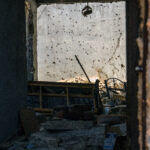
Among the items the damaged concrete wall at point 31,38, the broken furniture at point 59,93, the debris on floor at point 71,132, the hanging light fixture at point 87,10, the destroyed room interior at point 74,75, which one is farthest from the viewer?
the hanging light fixture at point 87,10

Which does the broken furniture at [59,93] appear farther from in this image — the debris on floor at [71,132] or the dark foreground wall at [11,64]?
the dark foreground wall at [11,64]

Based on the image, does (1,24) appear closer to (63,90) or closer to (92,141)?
(92,141)

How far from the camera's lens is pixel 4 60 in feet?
12.6

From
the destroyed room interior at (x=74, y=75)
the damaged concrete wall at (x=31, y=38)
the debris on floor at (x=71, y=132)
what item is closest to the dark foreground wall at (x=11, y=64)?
the destroyed room interior at (x=74, y=75)

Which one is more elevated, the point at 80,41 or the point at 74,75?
the point at 80,41

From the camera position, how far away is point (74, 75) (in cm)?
1157

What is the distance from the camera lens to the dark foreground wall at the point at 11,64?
379 centimetres

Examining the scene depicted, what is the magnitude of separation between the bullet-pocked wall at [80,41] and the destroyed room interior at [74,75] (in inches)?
1.7

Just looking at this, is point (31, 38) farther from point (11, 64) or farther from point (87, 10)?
point (11, 64)

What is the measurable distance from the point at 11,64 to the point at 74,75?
7510 mm

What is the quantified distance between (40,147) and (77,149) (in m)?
0.49

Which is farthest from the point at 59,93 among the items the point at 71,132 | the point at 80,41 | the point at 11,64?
the point at 80,41

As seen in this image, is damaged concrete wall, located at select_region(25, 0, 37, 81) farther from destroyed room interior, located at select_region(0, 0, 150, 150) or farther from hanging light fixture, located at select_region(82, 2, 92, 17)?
hanging light fixture, located at select_region(82, 2, 92, 17)

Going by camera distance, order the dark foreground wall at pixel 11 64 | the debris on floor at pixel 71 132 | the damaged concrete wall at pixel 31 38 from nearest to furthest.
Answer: the debris on floor at pixel 71 132
the dark foreground wall at pixel 11 64
the damaged concrete wall at pixel 31 38
